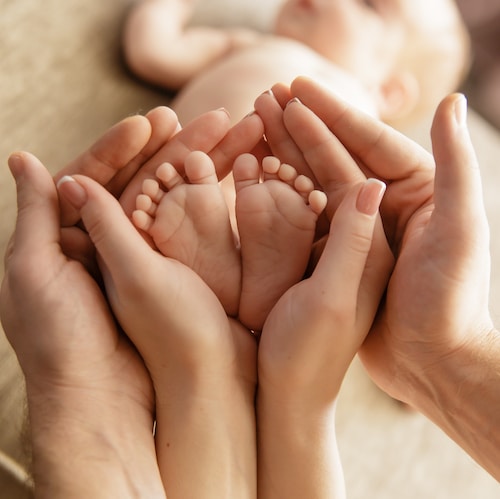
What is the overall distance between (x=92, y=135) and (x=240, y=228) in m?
0.51

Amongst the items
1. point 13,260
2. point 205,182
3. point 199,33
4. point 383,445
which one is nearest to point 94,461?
point 13,260

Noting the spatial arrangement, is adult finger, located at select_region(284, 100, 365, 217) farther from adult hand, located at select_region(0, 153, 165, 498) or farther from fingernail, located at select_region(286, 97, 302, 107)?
adult hand, located at select_region(0, 153, 165, 498)

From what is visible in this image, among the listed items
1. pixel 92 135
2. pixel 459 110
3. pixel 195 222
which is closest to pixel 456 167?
pixel 459 110

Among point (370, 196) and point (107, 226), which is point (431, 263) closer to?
point (370, 196)

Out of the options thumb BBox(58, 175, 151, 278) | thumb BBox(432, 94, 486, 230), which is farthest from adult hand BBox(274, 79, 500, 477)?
thumb BBox(58, 175, 151, 278)

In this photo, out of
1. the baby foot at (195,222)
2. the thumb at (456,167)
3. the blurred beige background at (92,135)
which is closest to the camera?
the thumb at (456,167)

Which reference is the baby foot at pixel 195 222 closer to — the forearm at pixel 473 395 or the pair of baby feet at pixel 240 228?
Result: the pair of baby feet at pixel 240 228

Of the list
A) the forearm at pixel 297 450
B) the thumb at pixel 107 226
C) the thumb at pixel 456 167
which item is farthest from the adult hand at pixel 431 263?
the thumb at pixel 107 226

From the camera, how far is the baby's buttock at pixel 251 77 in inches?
41.9

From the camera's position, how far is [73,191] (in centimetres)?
67

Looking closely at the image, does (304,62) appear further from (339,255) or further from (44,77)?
(339,255)

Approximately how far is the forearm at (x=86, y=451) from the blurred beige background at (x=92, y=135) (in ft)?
0.77

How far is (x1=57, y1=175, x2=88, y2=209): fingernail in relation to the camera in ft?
2.20

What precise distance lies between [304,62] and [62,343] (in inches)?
29.7
